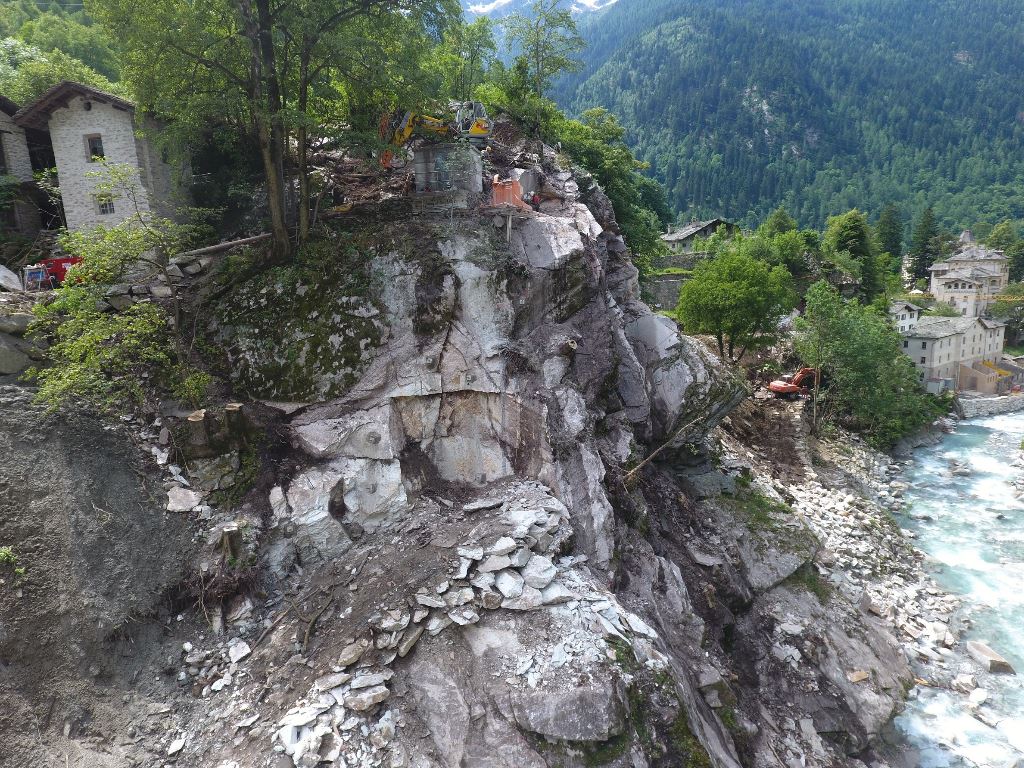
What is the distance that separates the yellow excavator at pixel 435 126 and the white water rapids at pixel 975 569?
21929 millimetres

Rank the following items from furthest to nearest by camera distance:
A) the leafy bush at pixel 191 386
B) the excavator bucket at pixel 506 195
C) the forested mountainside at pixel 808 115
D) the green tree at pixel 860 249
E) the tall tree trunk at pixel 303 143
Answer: the forested mountainside at pixel 808 115
the green tree at pixel 860 249
the excavator bucket at pixel 506 195
the tall tree trunk at pixel 303 143
the leafy bush at pixel 191 386

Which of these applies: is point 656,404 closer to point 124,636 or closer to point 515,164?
point 515,164

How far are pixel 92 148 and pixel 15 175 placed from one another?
437 centimetres

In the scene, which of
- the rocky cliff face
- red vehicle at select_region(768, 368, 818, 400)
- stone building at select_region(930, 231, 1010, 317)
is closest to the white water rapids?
the rocky cliff face

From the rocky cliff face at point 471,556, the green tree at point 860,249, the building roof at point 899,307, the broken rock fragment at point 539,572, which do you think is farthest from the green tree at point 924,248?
the broken rock fragment at point 539,572

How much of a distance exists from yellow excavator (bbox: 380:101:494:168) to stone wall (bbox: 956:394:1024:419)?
44872 mm

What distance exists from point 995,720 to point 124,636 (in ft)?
75.2

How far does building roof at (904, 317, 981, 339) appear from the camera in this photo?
157 feet

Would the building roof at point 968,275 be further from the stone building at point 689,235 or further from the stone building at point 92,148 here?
the stone building at point 92,148

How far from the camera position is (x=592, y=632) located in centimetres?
1138

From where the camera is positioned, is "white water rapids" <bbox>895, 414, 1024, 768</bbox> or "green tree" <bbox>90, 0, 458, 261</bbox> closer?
"green tree" <bbox>90, 0, 458, 261</bbox>

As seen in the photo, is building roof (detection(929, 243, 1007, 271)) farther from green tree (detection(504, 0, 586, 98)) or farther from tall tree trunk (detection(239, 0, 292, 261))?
tall tree trunk (detection(239, 0, 292, 261))

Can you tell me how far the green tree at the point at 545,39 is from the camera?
90.9ft

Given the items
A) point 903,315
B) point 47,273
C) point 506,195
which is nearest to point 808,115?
point 903,315
